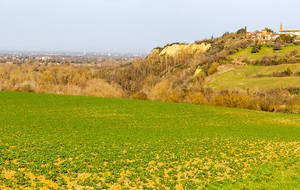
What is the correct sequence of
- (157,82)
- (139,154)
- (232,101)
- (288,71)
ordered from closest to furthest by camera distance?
1. (139,154)
2. (232,101)
3. (288,71)
4. (157,82)

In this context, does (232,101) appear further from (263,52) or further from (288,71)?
(263,52)

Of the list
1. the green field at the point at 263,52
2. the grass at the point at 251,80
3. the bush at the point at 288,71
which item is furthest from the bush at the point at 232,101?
the green field at the point at 263,52

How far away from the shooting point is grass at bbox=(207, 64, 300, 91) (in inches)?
3266

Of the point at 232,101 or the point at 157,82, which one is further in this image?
the point at 157,82

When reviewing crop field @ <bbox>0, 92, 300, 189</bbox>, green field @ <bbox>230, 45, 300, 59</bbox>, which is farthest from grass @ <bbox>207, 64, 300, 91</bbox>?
crop field @ <bbox>0, 92, 300, 189</bbox>

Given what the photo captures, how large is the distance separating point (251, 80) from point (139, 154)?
8584 centimetres

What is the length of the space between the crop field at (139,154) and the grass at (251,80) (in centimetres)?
5651

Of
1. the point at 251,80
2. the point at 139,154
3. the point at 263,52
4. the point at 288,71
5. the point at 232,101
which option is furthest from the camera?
the point at 263,52

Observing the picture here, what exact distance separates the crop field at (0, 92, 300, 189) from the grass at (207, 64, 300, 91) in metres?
56.5

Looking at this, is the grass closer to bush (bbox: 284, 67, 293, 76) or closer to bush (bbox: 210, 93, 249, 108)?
bush (bbox: 284, 67, 293, 76)

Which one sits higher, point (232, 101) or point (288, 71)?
point (288, 71)

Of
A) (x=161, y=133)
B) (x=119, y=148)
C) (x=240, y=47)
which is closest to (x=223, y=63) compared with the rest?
(x=240, y=47)

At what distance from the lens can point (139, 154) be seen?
59.0 feet

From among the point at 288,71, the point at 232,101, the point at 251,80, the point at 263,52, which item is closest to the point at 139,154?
the point at 232,101
